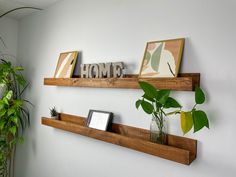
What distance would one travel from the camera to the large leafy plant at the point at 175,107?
1.11 metres

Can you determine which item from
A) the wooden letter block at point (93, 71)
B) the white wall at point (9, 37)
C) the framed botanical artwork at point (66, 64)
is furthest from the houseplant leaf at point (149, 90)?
the white wall at point (9, 37)

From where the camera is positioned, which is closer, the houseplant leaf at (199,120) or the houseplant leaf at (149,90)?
the houseplant leaf at (199,120)

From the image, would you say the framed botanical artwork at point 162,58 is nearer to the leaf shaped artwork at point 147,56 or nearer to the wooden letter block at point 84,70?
the leaf shaped artwork at point 147,56

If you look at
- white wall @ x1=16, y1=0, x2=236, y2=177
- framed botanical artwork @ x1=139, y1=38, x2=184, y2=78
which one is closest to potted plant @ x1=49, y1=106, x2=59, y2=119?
white wall @ x1=16, y1=0, x2=236, y2=177

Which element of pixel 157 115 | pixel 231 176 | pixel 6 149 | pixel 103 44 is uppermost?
pixel 103 44

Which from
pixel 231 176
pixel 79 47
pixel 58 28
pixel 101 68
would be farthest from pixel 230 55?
pixel 58 28

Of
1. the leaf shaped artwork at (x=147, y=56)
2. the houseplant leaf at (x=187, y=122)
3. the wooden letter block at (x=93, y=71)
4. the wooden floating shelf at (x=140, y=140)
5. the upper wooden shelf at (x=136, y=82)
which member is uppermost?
the leaf shaped artwork at (x=147, y=56)

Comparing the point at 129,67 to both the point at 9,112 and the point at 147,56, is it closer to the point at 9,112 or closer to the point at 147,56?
the point at 147,56

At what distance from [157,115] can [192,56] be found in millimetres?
406

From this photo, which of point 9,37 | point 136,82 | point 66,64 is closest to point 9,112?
point 66,64

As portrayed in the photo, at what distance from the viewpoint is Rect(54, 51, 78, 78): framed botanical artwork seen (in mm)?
2000

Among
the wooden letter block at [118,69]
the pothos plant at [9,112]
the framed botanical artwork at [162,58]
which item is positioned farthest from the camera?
the pothos plant at [9,112]

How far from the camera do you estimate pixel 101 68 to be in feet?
5.56

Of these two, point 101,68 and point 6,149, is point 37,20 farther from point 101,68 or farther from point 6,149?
point 6,149
